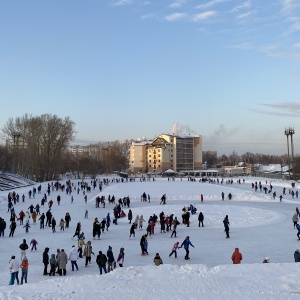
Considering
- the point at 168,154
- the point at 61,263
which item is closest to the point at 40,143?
the point at 168,154

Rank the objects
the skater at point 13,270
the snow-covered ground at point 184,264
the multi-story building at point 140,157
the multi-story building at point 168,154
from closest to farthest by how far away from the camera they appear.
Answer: the snow-covered ground at point 184,264
the skater at point 13,270
the multi-story building at point 168,154
the multi-story building at point 140,157

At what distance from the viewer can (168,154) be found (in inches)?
5207

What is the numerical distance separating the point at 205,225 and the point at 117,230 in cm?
531

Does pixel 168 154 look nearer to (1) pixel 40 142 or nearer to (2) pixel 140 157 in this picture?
(2) pixel 140 157

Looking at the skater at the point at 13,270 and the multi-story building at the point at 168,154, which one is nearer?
the skater at the point at 13,270

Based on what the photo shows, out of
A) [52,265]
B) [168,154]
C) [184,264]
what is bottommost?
[184,264]

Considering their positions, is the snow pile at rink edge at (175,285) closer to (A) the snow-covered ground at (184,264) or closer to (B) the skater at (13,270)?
(A) the snow-covered ground at (184,264)

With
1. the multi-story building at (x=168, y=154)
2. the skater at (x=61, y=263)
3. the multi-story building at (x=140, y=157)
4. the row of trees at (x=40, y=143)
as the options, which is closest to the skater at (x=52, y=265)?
the skater at (x=61, y=263)

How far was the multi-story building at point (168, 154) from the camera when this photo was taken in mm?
132375

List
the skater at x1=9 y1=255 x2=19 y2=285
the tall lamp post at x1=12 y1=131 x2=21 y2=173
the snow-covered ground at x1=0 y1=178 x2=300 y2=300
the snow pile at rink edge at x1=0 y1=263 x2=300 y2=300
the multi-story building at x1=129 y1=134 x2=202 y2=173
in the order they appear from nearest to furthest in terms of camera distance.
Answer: the snow pile at rink edge at x1=0 y1=263 x2=300 y2=300, the snow-covered ground at x1=0 y1=178 x2=300 y2=300, the skater at x1=9 y1=255 x2=19 y2=285, the tall lamp post at x1=12 y1=131 x2=21 y2=173, the multi-story building at x1=129 y1=134 x2=202 y2=173

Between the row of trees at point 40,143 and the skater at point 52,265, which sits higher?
the row of trees at point 40,143

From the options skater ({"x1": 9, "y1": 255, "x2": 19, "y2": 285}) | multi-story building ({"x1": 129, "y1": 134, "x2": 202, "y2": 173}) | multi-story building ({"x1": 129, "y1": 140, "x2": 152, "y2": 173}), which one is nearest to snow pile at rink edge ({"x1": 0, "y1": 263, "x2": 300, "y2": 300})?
skater ({"x1": 9, "y1": 255, "x2": 19, "y2": 285})

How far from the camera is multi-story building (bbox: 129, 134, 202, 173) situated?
132m

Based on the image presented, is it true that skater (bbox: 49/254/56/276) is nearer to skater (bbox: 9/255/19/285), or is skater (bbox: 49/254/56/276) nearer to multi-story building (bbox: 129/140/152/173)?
skater (bbox: 9/255/19/285)
